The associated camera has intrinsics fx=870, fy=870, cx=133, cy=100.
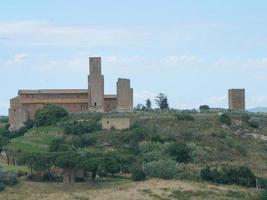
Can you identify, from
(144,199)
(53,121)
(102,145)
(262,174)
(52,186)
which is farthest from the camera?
(53,121)

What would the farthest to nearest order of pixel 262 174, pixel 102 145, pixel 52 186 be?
pixel 102 145 → pixel 262 174 → pixel 52 186

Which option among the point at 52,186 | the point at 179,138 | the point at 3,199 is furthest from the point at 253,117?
the point at 3,199

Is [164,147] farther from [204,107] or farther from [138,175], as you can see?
[204,107]

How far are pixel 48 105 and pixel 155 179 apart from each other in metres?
23.1

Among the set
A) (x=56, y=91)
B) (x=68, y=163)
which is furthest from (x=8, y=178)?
(x=56, y=91)

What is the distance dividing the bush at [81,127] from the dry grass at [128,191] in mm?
15004

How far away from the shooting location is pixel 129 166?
58.7m

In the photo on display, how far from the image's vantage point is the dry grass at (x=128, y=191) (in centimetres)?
5162

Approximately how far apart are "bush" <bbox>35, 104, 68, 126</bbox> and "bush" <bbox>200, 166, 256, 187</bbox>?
860 inches

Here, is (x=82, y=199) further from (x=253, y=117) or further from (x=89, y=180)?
(x=253, y=117)

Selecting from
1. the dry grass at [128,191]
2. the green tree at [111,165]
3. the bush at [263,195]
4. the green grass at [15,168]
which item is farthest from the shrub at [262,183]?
the green grass at [15,168]

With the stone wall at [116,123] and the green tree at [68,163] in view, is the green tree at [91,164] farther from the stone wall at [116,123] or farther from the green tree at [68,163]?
the stone wall at [116,123]

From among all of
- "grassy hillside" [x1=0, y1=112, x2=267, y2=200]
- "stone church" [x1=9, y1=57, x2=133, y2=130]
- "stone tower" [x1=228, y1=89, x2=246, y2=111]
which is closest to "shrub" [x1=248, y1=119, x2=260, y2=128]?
"grassy hillside" [x1=0, y1=112, x2=267, y2=200]

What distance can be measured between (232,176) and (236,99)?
25.8 metres
